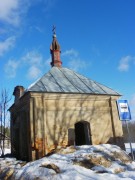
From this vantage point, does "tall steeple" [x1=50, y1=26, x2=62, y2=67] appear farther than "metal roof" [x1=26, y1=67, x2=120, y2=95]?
Yes

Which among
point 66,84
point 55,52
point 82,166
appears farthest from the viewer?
point 55,52

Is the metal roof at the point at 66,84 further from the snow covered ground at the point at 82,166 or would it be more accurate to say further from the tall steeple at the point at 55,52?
the snow covered ground at the point at 82,166

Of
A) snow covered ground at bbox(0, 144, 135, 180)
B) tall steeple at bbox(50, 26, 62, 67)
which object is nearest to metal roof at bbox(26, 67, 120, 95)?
tall steeple at bbox(50, 26, 62, 67)

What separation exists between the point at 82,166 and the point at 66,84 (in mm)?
6496

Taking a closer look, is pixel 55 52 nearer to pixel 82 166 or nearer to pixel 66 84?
pixel 66 84

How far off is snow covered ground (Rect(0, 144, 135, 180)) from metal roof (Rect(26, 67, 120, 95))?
3.98 metres

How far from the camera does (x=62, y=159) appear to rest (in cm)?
809

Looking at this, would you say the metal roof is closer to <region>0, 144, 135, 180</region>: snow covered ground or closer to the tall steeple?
the tall steeple

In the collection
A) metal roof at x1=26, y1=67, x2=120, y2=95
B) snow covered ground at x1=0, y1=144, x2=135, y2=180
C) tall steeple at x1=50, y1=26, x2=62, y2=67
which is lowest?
snow covered ground at x1=0, y1=144, x2=135, y2=180

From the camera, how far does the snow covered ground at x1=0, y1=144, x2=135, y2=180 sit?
6.18 metres

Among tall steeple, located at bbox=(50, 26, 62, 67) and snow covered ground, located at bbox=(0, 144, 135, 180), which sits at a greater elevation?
tall steeple, located at bbox=(50, 26, 62, 67)

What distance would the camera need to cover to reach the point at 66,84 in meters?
13.2

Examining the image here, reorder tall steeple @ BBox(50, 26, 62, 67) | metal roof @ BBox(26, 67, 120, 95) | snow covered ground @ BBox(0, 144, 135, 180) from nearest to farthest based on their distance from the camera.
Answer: snow covered ground @ BBox(0, 144, 135, 180) → metal roof @ BBox(26, 67, 120, 95) → tall steeple @ BBox(50, 26, 62, 67)

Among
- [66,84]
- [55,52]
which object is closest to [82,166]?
[66,84]
